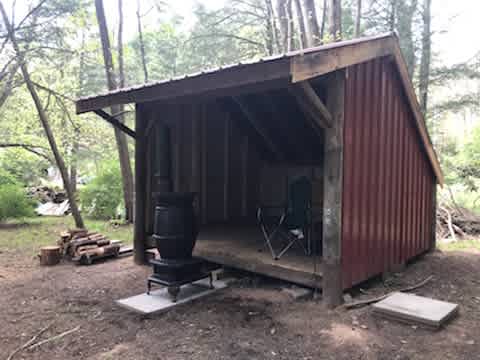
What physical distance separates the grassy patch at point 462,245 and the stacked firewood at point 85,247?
5.59 m

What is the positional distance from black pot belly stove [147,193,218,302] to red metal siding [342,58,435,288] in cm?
153

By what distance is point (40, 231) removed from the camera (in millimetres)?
8273

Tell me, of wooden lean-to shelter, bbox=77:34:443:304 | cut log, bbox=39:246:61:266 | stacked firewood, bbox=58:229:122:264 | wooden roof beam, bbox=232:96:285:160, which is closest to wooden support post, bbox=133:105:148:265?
wooden lean-to shelter, bbox=77:34:443:304

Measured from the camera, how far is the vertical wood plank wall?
570 centimetres

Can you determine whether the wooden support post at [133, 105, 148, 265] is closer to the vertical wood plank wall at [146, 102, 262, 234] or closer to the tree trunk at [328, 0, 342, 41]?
the vertical wood plank wall at [146, 102, 262, 234]

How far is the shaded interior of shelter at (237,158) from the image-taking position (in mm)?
5395

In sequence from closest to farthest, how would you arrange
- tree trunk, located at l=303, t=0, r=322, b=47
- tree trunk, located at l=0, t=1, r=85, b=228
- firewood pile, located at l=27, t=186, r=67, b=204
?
tree trunk, located at l=0, t=1, r=85, b=228 < tree trunk, located at l=303, t=0, r=322, b=47 < firewood pile, located at l=27, t=186, r=67, b=204

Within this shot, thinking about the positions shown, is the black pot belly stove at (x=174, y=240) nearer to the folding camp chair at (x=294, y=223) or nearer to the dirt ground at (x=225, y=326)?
the dirt ground at (x=225, y=326)

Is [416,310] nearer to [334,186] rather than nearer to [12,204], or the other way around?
[334,186]

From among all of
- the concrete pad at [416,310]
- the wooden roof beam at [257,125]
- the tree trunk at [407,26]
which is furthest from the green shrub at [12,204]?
the tree trunk at [407,26]

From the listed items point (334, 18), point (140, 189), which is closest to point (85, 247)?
point (140, 189)

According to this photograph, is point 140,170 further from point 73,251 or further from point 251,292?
point 251,292

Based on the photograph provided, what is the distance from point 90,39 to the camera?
12102 mm

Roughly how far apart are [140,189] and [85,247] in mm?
1268
